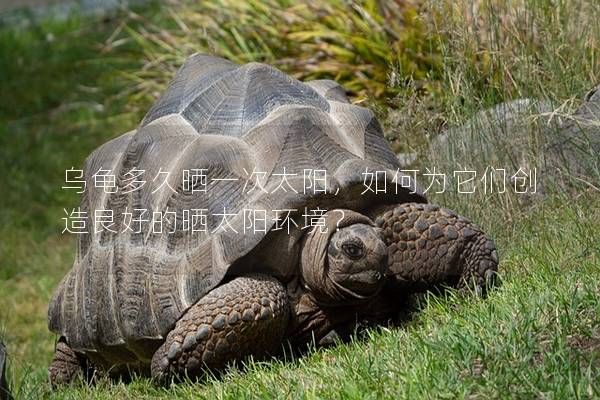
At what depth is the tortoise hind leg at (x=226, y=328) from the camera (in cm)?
449

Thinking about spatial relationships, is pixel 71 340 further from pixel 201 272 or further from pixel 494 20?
pixel 494 20

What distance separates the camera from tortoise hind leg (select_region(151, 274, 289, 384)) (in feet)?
14.7

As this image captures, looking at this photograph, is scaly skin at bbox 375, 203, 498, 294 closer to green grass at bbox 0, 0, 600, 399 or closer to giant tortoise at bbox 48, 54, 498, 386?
giant tortoise at bbox 48, 54, 498, 386

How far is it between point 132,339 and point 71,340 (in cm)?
58

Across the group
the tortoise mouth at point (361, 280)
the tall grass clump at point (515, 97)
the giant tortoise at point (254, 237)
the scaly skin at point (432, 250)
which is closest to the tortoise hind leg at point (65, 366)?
the giant tortoise at point (254, 237)

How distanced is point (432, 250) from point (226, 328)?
96 centimetres

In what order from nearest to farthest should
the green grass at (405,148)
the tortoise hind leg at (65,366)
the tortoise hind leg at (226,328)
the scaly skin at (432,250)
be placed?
the green grass at (405,148) → the tortoise hind leg at (226,328) → the scaly skin at (432,250) → the tortoise hind leg at (65,366)

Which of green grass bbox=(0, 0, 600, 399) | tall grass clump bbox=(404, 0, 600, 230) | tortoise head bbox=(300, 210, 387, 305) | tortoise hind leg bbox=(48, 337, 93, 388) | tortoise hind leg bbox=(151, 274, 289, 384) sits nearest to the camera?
green grass bbox=(0, 0, 600, 399)

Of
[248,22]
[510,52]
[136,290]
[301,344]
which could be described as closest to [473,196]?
[510,52]

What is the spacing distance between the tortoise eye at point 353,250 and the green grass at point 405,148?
13.3 inches

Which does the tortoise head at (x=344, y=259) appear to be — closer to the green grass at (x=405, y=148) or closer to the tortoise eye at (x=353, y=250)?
the tortoise eye at (x=353, y=250)

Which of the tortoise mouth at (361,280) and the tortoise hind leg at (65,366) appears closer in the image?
the tortoise mouth at (361,280)

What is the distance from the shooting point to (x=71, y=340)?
5344 millimetres

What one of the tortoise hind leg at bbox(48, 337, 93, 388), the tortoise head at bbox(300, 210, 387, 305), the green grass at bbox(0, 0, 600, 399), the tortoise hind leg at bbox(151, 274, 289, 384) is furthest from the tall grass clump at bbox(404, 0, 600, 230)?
the tortoise hind leg at bbox(48, 337, 93, 388)
